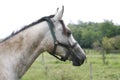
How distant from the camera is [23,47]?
468 cm

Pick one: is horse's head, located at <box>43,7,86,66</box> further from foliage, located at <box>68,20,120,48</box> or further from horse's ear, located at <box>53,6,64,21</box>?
foliage, located at <box>68,20,120,48</box>

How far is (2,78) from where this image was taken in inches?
175

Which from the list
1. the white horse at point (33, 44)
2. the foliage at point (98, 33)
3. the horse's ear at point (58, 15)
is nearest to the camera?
the white horse at point (33, 44)

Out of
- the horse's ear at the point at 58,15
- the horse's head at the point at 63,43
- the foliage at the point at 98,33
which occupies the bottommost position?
the foliage at the point at 98,33

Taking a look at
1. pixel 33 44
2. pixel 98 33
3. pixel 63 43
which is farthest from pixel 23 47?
pixel 98 33

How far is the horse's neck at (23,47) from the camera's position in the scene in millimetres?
4613

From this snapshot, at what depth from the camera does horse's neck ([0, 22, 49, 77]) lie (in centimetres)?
461

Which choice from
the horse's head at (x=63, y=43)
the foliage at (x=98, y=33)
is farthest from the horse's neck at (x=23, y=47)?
the foliage at (x=98, y=33)

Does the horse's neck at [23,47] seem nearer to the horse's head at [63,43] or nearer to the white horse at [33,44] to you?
the white horse at [33,44]

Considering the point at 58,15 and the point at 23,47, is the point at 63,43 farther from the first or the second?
the point at 23,47

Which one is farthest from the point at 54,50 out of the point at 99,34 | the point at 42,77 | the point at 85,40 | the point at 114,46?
the point at 99,34

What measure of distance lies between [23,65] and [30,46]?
0.27 meters

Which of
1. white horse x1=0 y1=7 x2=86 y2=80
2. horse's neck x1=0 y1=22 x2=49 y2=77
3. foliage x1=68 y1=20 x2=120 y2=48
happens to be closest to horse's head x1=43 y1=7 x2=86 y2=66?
white horse x1=0 y1=7 x2=86 y2=80

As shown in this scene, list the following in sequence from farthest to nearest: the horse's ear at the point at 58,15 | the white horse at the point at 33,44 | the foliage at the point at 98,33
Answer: the foliage at the point at 98,33 → the horse's ear at the point at 58,15 → the white horse at the point at 33,44
